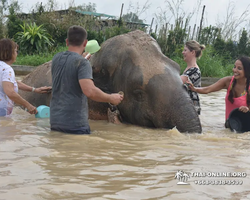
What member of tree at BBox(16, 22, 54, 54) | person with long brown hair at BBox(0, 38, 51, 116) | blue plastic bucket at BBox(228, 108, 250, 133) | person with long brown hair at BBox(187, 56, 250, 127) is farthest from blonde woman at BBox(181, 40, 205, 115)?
tree at BBox(16, 22, 54, 54)

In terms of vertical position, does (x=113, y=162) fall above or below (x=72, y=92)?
below

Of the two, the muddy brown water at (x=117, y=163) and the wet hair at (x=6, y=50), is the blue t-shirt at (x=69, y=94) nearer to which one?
the muddy brown water at (x=117, y=163)

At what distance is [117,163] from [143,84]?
204 cm

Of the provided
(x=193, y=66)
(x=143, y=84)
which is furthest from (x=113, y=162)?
(x=193, y=66)

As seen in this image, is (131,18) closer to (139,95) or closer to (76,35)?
(139,95)

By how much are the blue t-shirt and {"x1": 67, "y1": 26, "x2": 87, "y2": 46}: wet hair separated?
14 cm

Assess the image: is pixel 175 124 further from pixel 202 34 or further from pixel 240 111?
pixel 202 34

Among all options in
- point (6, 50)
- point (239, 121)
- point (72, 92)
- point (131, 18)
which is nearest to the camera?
point (72, 92)

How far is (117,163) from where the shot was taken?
3.27 metres

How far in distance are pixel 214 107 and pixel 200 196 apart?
5.98m

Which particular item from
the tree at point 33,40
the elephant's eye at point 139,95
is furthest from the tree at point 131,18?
the elephant's eye at point 139,95

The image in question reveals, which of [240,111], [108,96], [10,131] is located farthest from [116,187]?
[240,111]

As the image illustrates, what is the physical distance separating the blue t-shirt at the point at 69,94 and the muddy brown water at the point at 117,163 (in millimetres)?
205

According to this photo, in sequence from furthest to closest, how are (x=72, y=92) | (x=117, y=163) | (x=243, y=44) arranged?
1. (x=243, y=44)
2. (x=72, y=92)
3. (x=117, y=163)
